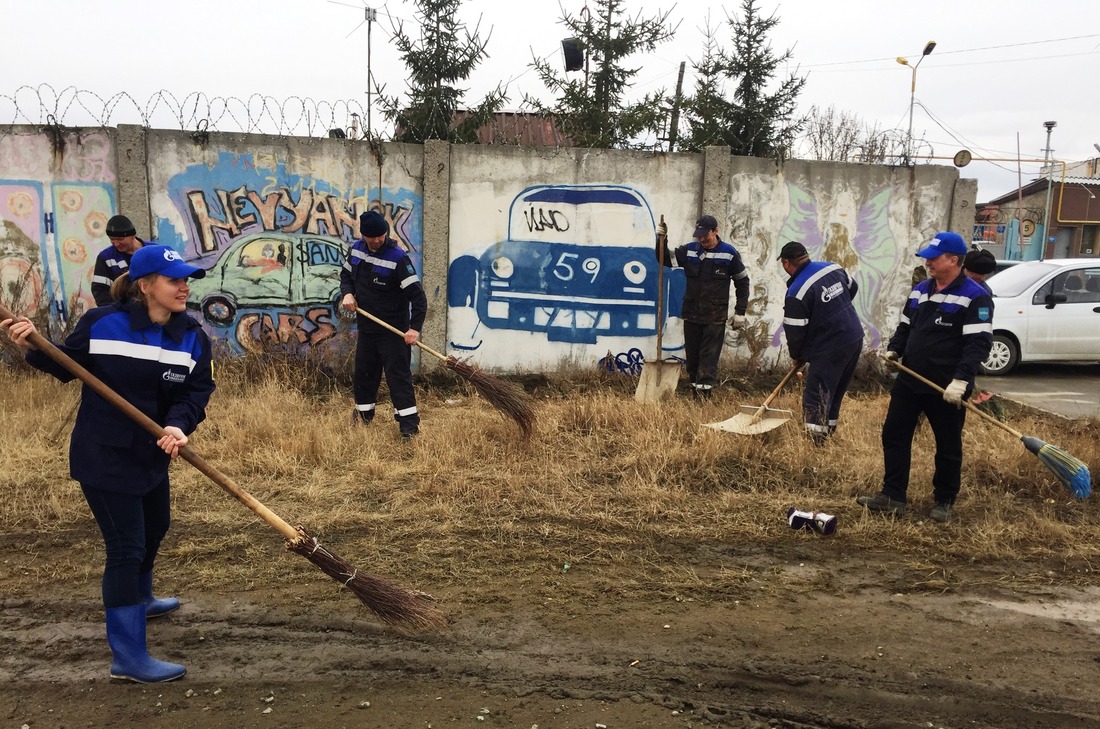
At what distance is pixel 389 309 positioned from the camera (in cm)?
645

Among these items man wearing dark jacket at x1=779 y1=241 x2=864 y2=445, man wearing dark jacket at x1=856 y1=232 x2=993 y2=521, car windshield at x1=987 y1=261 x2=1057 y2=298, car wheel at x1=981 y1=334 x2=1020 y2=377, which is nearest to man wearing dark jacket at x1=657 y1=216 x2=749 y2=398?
man wearing dark jacket at x1=779 y1=241 x2=864 y2=445

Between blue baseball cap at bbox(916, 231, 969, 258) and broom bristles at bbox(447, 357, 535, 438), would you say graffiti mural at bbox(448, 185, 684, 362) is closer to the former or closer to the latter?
broom bristles at bbox(447, 357, 535, 438)

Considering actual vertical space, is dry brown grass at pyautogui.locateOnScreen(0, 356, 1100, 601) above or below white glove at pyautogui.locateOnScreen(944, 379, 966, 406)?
below

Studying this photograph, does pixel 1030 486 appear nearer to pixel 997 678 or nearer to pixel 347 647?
pixel 997 678

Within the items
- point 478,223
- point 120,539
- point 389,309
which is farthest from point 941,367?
point 478,223

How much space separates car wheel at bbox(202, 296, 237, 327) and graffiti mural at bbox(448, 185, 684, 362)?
2.31 metres

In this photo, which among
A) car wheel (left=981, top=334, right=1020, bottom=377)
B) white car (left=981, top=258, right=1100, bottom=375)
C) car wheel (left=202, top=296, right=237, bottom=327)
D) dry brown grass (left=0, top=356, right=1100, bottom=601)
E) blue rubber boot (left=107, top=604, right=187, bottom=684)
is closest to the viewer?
blue rubber boot (left=107, top=604, right=187, bottom=684)

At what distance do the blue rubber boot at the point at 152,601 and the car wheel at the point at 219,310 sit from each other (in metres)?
5.18

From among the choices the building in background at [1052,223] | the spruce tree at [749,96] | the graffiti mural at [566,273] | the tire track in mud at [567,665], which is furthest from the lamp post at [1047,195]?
the tire track in mud at [567,665]

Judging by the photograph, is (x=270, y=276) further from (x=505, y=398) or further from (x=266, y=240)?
(x=505, y=398)

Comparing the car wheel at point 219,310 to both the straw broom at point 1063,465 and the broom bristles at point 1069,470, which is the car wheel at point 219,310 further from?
the broom bristles at point 1069,470

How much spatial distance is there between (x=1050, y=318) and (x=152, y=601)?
10.6m

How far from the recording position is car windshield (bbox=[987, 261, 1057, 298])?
33.4 ft

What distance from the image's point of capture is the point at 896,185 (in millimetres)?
9344
